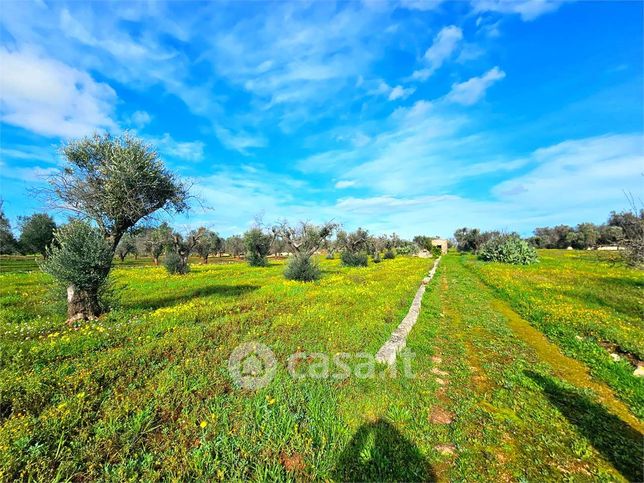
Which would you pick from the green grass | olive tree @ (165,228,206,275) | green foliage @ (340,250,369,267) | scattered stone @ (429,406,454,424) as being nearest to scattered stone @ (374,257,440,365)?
scattered stone @ (429,406,454,424)

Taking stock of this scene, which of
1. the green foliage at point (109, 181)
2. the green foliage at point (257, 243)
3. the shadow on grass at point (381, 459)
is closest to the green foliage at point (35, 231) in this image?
the green foliage at point (257, 243)

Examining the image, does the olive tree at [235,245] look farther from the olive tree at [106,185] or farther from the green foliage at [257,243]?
the olive tree at [106,185]

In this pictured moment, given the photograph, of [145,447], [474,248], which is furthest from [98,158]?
[474,248]

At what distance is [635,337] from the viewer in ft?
28.8

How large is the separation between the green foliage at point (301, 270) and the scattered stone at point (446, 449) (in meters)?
18.6

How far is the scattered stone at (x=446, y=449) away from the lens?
157 inches

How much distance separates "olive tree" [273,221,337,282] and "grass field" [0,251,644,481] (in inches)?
512

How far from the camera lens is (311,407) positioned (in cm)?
457

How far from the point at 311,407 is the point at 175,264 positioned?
1201 inches

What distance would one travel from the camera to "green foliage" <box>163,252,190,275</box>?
29.8 metres

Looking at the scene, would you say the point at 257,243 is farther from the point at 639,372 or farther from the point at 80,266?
the point at 639,372

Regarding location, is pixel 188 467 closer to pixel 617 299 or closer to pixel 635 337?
pixel 635 337

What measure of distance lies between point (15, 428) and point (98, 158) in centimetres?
1062

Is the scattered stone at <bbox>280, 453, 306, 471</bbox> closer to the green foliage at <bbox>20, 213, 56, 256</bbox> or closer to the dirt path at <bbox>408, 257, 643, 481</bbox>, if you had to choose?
the dirt path at <bbox>408, 257, 643, 481</bbox>
